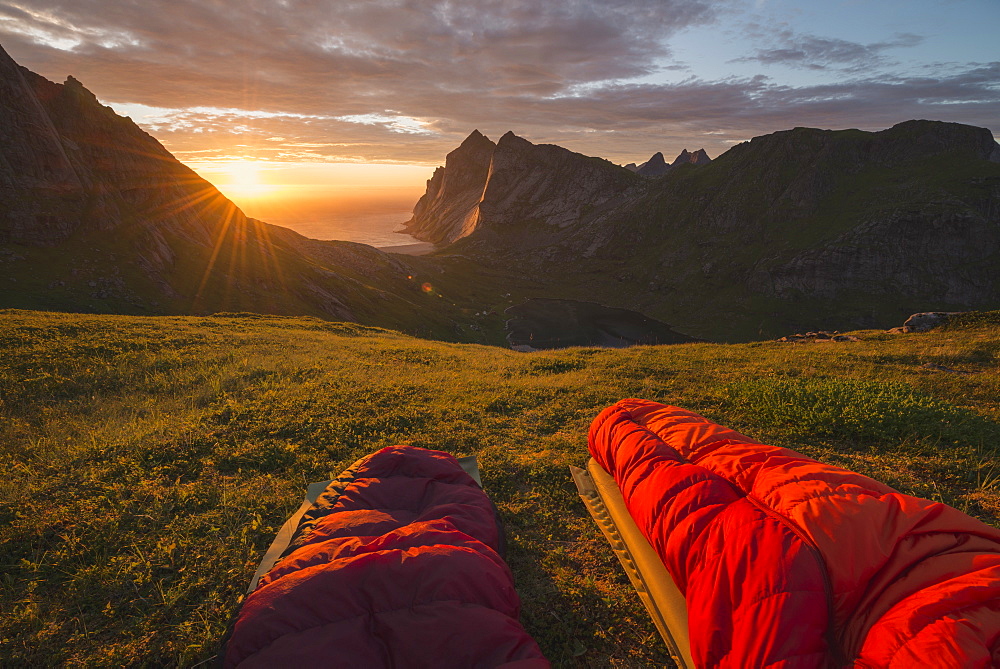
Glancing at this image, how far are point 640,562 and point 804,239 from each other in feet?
468

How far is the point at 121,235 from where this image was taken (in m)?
55.8

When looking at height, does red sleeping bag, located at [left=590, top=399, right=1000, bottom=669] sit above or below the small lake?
above

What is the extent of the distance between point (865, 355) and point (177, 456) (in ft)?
62.2

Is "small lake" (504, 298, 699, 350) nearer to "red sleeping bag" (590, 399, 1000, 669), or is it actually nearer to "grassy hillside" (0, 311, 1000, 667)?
"grassy hillside" (0, 311, 1000, 667)

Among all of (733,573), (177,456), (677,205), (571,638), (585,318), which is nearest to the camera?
(733,573)

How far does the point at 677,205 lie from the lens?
14825cm

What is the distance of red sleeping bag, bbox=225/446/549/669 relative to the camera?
301 cm

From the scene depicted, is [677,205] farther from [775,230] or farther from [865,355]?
[865,355]

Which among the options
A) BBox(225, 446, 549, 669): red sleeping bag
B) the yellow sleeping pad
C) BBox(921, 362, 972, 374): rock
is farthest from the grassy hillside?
BBox(225, 446, 549, 669): red sleeping bag

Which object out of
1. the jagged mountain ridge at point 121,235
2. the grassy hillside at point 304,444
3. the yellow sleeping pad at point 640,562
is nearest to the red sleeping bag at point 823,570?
the yellow sleeping pad at point 640,562

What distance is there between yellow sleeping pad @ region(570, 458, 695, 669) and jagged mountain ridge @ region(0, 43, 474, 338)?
185 feet

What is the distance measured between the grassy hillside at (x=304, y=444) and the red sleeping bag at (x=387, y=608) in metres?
1.31

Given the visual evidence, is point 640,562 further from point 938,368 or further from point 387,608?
point 938,368

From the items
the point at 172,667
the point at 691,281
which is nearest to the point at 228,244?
the point at 172,667
